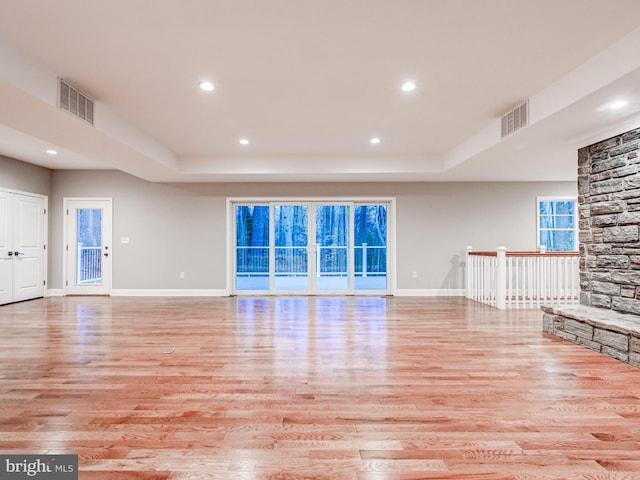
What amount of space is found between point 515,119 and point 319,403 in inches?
150

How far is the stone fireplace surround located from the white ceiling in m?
0.33

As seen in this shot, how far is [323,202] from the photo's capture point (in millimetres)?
7766

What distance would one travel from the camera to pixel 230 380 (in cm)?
287

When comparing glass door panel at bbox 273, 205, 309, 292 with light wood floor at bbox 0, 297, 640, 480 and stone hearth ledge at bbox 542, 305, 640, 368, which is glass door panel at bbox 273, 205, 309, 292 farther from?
stone hearth ledge at bbox 542, 305, 640, 368

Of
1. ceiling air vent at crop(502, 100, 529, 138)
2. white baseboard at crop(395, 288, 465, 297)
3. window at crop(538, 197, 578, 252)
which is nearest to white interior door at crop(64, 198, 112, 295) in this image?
white baseboard at crop(395, 288, 465, 297)

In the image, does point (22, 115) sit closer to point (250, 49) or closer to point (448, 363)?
point (250, 49)

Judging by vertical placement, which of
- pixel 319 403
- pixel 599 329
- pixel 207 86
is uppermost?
pixel 207 86

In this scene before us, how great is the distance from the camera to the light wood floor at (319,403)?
5.89 feet

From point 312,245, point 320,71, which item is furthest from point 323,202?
point 320,71

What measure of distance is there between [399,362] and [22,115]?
430 centimetres

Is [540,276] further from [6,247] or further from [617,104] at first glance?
[6,247]

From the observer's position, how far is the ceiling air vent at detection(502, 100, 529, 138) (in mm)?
4049

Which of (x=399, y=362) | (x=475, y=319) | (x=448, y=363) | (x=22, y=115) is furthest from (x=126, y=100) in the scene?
(x=475, y=319)

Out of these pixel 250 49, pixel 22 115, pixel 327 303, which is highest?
pixel 250 49
